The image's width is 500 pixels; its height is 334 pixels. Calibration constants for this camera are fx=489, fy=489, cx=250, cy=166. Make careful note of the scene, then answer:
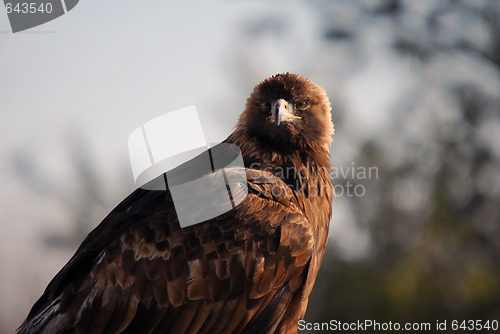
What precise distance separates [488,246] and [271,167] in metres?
9.60

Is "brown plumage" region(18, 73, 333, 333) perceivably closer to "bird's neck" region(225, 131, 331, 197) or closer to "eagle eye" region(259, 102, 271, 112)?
"bird's neck" region(225, 131, 331, 197)

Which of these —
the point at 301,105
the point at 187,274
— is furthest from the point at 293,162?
the point at 187,274

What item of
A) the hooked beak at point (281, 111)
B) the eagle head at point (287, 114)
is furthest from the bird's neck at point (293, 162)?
the hooked beak at point (281, 111)

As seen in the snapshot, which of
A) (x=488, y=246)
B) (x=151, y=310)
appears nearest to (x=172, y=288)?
(x=151, y=310)

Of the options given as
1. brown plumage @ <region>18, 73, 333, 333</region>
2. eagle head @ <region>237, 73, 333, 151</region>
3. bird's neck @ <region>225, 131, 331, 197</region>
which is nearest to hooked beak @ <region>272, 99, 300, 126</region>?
eagle head @ <region>237, 73, 333, 151</region>

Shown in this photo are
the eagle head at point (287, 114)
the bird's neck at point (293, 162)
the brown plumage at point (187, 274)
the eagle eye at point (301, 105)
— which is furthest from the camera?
the eagle eye at point (301, 105)

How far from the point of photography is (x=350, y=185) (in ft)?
40.2

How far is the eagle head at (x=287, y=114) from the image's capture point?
3.85 m

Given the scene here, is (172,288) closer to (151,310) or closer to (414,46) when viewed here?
(151,310)

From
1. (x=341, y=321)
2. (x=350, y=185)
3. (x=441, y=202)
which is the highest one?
(x=350, y=185)

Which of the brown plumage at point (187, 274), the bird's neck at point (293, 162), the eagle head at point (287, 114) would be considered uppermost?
the eagle head at point (287, 114)

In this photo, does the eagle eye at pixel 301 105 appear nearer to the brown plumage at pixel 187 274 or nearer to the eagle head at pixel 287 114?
the eagle head at pixel 287 114

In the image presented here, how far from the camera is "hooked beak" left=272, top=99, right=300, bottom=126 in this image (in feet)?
12.3

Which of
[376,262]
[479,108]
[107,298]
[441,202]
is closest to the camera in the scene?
[107,298]
